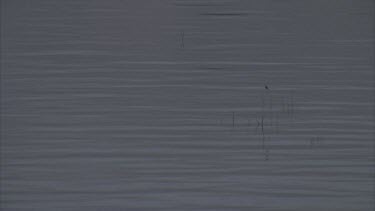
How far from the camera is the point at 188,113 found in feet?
39.4

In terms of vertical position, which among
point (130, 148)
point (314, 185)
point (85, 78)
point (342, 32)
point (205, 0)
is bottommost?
point (314, 185)

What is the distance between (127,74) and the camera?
14203mm

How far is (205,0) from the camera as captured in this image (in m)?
23.1

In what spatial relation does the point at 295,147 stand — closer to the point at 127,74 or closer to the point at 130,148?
the point at 130,148

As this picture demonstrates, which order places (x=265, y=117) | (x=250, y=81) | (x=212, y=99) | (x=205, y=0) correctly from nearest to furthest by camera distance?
(x=265, y=117), (x=212, y=99), (x=250, y=81), (x=205, y=0)

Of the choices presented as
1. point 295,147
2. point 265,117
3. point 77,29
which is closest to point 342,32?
point 77,29

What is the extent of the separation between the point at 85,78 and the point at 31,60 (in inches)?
61.2

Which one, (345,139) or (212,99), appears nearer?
(345,139)

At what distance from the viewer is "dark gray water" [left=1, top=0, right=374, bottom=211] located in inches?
353

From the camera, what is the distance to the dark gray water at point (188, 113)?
896 centimetres

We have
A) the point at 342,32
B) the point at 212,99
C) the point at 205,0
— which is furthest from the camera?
the point at 205,0

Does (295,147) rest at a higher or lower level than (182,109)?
lower

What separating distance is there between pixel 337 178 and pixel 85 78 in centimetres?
511

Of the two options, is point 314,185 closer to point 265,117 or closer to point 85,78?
point 265,117
